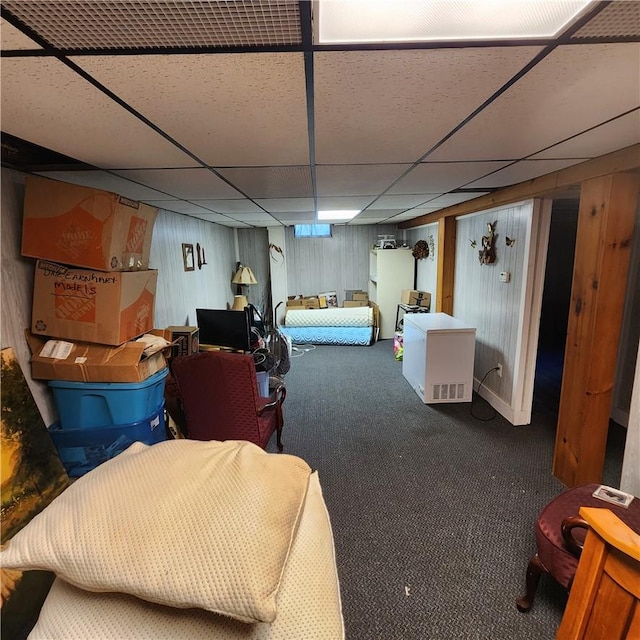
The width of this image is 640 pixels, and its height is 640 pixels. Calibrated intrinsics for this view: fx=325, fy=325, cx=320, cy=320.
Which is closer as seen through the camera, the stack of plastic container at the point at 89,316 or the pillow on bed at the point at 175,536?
the pillow on bed at the point at 175,536

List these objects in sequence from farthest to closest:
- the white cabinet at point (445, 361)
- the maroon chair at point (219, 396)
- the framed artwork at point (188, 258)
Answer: the framed artwork at point (188, 258) < the white cabinet at point (445, 361) < the maroon chair at point (219, 396)

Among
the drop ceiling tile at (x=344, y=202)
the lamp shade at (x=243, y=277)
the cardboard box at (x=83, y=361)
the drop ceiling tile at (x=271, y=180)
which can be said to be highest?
the drop ceiling tile at (x=344, y=202)

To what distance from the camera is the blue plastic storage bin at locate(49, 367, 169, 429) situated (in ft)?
5.86

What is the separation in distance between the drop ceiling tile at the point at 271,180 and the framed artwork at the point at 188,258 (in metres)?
1.44

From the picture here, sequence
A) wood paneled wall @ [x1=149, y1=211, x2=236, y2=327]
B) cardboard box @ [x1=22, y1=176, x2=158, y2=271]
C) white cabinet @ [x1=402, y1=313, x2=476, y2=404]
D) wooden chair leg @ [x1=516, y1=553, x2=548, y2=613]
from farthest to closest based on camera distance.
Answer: white cabinet @ [x1=402, y1=313, x2=476, y2=404] → wood paneled wall @ [x1=149, y1=211, x2=236, y2=327] → cardboard box @ [x1=22, y1=176, x2=158, y2=271] → wooden chair leg @ [x1=516, y1=553, x2=548, y2=613]

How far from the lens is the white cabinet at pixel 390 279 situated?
18.6 feet

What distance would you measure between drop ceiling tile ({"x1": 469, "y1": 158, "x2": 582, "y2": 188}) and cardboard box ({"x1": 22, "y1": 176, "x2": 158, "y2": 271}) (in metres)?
2.26

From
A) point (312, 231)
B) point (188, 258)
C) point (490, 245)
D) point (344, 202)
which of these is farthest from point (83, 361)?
point (312, 231)

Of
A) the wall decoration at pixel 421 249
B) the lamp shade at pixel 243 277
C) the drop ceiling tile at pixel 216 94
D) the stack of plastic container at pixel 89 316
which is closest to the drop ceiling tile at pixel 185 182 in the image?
the stack of plastic container at pixel 89 316

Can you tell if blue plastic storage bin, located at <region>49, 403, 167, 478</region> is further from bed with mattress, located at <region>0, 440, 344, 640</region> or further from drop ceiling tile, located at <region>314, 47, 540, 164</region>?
drop ceiling tile, located at <region>314, 47, 540, 164</region>

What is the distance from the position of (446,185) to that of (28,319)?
2776 millimetres

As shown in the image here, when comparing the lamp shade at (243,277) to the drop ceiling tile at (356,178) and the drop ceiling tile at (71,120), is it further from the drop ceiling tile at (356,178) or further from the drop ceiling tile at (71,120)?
the drop ceiling tile at (71,120)

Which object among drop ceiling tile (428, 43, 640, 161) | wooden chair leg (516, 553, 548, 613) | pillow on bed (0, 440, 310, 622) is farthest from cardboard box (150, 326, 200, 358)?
wooden chair leg (516, 553, 548, 613)

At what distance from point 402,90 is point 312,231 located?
556cm
